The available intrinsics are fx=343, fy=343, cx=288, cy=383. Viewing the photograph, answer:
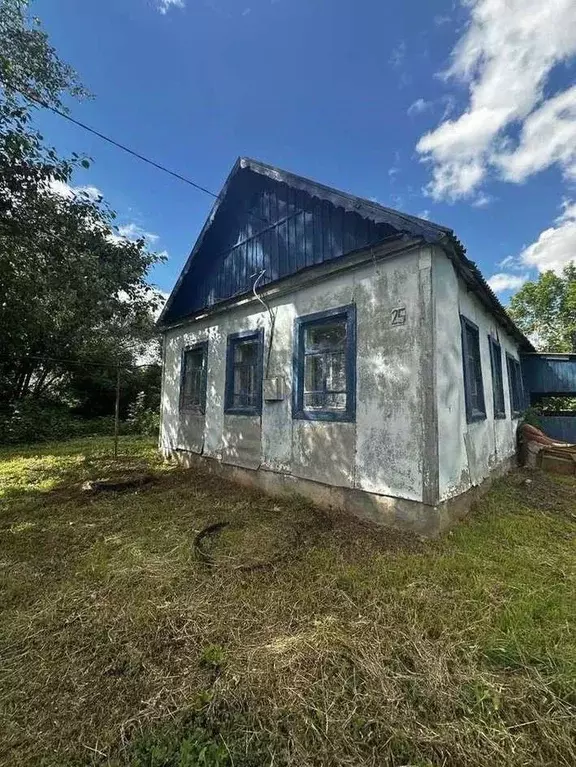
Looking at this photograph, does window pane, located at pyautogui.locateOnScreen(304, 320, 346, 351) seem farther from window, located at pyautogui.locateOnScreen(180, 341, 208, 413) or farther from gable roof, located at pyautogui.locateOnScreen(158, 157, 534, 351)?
window, located at pyautogui.locateOnScreen(180, 341, 208, 413)

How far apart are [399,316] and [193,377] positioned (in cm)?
557

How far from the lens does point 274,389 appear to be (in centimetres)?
573

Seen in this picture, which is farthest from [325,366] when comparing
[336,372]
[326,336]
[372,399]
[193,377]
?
[193,377]

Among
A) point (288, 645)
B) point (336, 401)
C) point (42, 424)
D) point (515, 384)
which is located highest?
point (515, 384)

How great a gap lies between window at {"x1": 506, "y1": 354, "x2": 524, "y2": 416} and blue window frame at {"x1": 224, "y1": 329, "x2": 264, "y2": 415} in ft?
22.1

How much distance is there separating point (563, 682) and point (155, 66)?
998cm

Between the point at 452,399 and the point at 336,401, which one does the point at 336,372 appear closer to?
the point at 336,401

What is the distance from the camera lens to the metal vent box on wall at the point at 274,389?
566cm

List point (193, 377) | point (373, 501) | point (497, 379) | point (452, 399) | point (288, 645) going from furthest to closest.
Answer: point (193, 377) → point (497, 379) → point (373, 501) → point (452, 399) → point (288, 645)

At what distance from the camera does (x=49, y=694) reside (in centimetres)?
195

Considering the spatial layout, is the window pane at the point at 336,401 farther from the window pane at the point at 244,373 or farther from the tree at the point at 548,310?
the tree at the point at 548,310

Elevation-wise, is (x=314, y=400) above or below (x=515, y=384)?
below

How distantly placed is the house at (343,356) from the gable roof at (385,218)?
0.08 ft

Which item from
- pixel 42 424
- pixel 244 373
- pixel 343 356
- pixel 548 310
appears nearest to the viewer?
pixel 343 356
